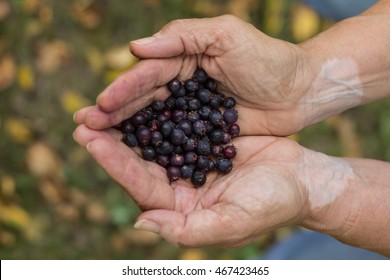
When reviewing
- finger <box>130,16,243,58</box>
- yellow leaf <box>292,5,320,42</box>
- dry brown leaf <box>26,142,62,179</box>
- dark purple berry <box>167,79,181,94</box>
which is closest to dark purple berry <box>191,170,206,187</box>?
dark purple berry <box>167,79,181,94</box>

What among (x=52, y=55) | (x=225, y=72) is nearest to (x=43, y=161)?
(x=52, y=55)

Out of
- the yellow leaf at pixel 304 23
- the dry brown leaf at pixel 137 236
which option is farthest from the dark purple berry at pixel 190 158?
the yellow leaf at pixel 304 23

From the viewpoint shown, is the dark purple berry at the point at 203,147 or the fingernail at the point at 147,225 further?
the dark purple berry at the point at 203,147

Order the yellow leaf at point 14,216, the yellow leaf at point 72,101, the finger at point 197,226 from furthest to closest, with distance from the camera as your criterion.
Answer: the yellow leaf at point 72,101 → the yellow leaf at point 14,216 → the finger at point 197,226

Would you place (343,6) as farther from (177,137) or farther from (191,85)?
(177,137)

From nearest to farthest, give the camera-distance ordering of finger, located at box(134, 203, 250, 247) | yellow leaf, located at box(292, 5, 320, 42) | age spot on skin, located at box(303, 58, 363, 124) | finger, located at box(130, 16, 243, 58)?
finger, located at box(134, 203, 250, 247)
finger, located at box(130, 16, 243, 58)
age spot on skin, located at box(303, 58, 363, 124)
yellow leaf, located at box(292, 5, 320, 42)

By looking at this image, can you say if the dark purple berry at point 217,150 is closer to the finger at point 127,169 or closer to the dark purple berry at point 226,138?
the dark purple berry at point 226,138

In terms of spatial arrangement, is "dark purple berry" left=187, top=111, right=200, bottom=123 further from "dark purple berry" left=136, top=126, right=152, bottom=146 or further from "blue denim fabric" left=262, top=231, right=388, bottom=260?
"blue denim fabric" left=262, top=231, right=388, bottom=260
